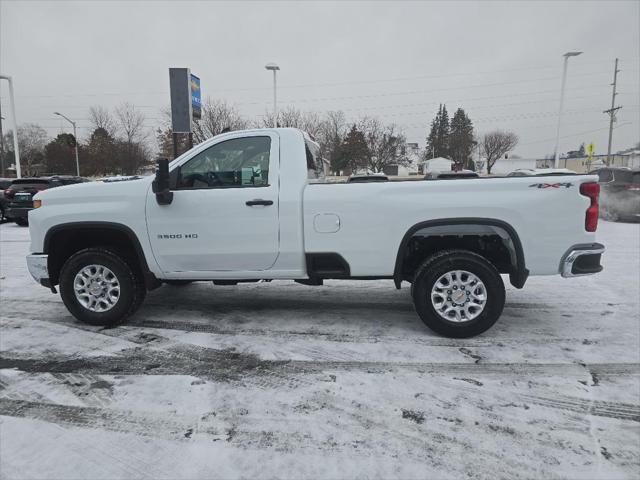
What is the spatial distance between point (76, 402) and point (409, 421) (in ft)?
7.88

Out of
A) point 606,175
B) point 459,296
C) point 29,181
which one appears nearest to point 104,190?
point 459,296

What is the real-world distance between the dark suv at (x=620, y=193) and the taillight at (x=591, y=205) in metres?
10.9

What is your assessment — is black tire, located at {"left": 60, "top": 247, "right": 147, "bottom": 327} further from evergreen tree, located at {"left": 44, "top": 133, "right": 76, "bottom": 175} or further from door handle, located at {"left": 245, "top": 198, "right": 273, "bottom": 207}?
evergreen tree, located at {"left": 44, "top": 133, "right": 76, "bottom": 175}

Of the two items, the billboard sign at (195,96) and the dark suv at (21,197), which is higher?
the billboard sign at (195,96)

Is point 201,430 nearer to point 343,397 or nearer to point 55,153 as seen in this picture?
point 343,397

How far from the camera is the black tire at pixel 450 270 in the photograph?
13.0 ft

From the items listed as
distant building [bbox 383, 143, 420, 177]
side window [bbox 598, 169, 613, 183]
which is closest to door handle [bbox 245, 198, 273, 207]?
side window [bbox 598, 169, 613, 183]

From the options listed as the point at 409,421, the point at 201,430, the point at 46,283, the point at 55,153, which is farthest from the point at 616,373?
the point at 55,153

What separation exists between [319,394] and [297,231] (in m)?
1.63

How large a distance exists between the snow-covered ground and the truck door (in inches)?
32.3

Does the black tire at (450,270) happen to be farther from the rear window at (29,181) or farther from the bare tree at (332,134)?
the bare tree at (332,134)

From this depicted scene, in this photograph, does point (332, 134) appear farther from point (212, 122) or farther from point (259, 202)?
point (259, 202)

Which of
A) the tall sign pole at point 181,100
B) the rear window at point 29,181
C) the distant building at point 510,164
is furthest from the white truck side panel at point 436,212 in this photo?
the distant building at point 510,164

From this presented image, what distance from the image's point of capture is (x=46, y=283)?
14.8 ft
